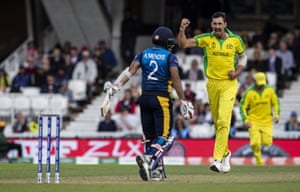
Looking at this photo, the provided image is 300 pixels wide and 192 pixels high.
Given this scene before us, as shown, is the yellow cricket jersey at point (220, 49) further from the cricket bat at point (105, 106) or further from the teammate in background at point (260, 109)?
the teammate in background at point (260, 109)

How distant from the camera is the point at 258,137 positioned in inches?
858

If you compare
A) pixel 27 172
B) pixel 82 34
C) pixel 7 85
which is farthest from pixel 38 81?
pixel 27 172

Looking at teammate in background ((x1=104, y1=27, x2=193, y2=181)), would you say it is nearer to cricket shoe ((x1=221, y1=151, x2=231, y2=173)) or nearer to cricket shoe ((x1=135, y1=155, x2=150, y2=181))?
cricket shoe ((x1=135, y1=155, x2=150, y2=181))

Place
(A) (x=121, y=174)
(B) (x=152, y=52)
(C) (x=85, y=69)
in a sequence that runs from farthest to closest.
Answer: (C) (x=85, y=69)
(A) (x=121, y=174)
(B) (x=152, y=52)

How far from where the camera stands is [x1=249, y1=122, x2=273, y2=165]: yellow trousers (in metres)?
21.7

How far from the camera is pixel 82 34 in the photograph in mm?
32875

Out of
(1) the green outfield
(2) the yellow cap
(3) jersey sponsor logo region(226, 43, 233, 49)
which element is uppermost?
(3) jersey sponsor logo region(226, 43, 233, 49)

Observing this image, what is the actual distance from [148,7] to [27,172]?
17.2 metres

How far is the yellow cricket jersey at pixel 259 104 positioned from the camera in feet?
71.7

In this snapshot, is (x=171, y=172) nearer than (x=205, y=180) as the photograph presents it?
No

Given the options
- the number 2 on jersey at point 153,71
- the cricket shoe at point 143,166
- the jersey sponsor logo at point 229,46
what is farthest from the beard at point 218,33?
the cricket shoe at point 143,166

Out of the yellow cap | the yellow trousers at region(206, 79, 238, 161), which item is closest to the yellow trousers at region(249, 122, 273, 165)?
the yellow cap

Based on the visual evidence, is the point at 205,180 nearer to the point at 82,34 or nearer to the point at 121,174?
the point at 121,174

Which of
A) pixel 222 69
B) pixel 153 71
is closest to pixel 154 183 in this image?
pixel 153 71
